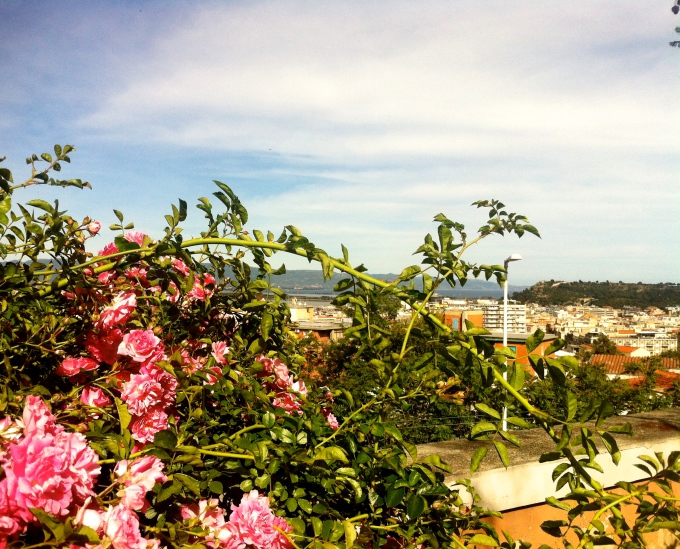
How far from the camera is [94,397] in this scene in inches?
35.9

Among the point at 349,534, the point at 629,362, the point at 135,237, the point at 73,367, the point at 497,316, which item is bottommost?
the point at 497,316

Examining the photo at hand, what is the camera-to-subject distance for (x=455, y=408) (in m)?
4.12

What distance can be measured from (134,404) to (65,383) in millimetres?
223

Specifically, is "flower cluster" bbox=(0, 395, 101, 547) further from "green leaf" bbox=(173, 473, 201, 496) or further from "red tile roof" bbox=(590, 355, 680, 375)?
"red tile roof" bbox=(590, 355, 680, 375)

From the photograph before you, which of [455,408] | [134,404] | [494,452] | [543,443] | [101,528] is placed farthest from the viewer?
[455,408]

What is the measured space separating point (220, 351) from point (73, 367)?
0.96 ft

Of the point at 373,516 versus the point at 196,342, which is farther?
the point at 196,342

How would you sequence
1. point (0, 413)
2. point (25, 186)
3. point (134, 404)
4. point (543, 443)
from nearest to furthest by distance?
point (0, 413)
point (134, 404)
point (25, 186)
point (543, 443)

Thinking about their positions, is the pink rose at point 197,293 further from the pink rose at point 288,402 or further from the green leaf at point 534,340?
the green leaf at point 534,340

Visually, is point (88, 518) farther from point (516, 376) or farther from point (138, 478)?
point (516, 376)

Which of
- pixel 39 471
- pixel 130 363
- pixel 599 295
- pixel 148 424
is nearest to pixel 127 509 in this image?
pixel 39 471

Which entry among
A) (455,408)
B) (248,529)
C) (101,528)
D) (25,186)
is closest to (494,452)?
(248,529)

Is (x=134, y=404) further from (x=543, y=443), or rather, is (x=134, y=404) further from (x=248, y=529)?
(x=543, y=443)

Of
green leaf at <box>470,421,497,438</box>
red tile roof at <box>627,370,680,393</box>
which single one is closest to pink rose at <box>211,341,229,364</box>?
green leaf at <box>470,421,497,438</box>
